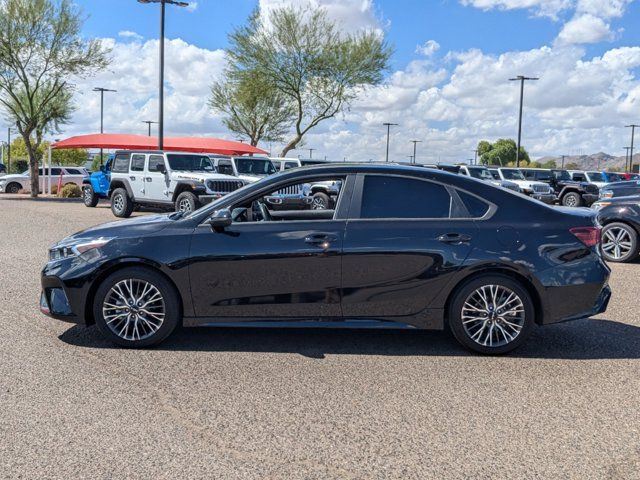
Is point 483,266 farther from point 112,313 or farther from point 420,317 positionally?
point 112,313

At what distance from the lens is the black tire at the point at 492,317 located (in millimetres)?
5480

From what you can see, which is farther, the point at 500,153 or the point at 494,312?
the point at 500,153

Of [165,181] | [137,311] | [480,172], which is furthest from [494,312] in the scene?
[480,172]

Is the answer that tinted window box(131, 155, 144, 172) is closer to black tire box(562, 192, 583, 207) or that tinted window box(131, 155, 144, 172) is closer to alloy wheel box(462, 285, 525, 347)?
alloy wheel box(462, 285, 525, 347)

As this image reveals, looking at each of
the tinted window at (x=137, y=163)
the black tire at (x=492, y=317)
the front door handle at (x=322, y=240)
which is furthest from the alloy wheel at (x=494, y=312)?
the tinted window at (x=137, y=163)

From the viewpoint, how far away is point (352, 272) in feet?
17.9

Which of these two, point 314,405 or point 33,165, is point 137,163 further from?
point 314,405

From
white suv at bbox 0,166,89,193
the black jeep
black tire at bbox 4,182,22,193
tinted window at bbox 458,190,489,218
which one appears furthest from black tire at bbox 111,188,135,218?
black tire at bbox 4,182,22,193

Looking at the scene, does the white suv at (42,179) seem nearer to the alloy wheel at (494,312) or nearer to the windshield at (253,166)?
the windshield at (253,166)

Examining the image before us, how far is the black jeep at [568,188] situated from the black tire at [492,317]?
79.3 feet

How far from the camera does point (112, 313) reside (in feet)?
18.2

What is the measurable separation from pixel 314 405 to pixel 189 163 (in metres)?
15.4

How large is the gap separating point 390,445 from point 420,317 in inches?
74.4

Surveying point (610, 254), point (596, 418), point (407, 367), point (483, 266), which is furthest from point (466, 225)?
point (610, 254)
